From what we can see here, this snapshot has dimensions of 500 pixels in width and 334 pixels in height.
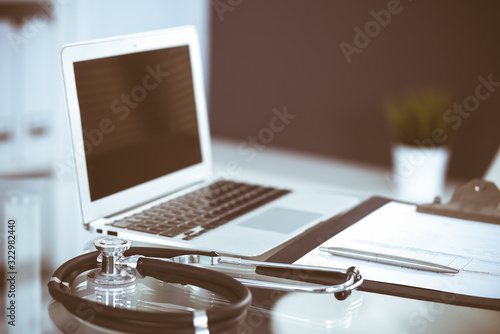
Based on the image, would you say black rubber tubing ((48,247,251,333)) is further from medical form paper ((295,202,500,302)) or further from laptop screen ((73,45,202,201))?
laptop screen ((73,45,202,201))

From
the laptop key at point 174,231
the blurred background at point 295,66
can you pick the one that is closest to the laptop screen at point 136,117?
the laptop key at point 174,231

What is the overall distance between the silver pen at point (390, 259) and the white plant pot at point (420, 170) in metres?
2.19

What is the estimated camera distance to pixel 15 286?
84cm

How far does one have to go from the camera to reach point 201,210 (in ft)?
3.71

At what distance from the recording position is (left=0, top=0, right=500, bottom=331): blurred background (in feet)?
10.3

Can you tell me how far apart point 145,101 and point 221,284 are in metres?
0.52

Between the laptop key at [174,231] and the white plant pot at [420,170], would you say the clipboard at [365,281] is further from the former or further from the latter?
the white plant pot at [420,170]

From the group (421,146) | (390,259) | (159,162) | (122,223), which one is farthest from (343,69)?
(390,259)

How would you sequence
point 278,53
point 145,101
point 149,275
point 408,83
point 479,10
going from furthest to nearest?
1. point 278,53
2. point 408,83
3. point 479,10
4. point 145,101
5. point 149,275

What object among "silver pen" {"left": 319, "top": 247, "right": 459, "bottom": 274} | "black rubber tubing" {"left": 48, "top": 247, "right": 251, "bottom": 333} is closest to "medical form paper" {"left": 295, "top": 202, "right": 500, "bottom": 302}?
"silver pen" {"left": 319, "top": 247, "right": 459, "bottom": 274}

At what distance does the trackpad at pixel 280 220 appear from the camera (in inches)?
42.3

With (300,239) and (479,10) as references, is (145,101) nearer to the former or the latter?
(300,239)

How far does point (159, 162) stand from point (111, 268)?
1.44 feet

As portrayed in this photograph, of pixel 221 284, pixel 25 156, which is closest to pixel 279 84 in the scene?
pixel 25 156
